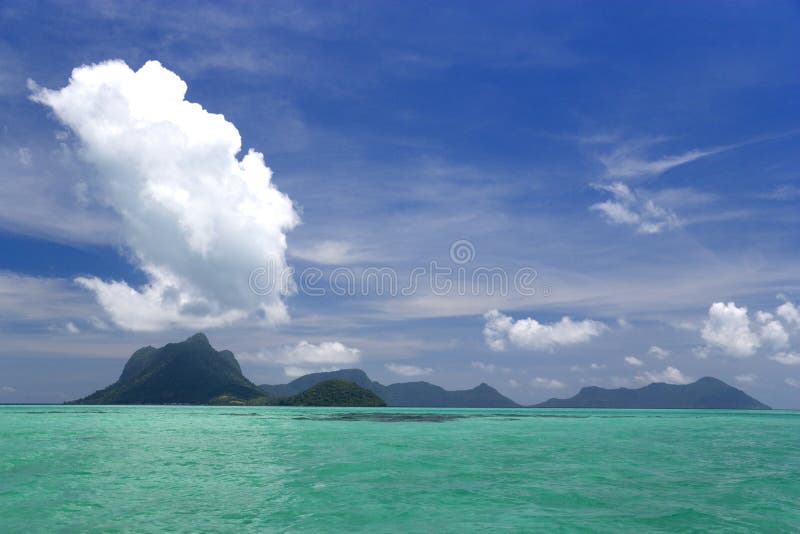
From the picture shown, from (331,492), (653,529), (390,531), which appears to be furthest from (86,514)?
(653,529)

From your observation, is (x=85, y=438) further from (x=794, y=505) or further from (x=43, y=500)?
(x=794, y=505)

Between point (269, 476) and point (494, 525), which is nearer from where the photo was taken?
point (494, 525)

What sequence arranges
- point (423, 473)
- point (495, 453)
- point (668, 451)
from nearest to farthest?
point (423, 473) → point (495, 453) → point (668, 451)

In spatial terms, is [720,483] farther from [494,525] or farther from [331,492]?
[331,492]

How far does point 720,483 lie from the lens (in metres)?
31.4

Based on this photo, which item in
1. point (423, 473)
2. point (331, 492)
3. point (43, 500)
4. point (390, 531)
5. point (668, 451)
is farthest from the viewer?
point (668, 451)

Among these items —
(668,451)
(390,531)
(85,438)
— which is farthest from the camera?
(85,438)

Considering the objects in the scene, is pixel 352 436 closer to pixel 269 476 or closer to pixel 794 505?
pixel 269 476

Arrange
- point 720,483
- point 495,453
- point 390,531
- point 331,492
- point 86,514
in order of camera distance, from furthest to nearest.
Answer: point 495,453, point 720,483, point 331,492, point 86,514, point 390,531

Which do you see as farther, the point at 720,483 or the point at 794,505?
the point at 720,483

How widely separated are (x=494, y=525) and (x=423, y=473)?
43.2 ft

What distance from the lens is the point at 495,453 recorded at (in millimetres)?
46312

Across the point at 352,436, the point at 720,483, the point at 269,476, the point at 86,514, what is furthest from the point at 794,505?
the point at 352,436

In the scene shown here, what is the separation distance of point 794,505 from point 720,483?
564 centimetres
